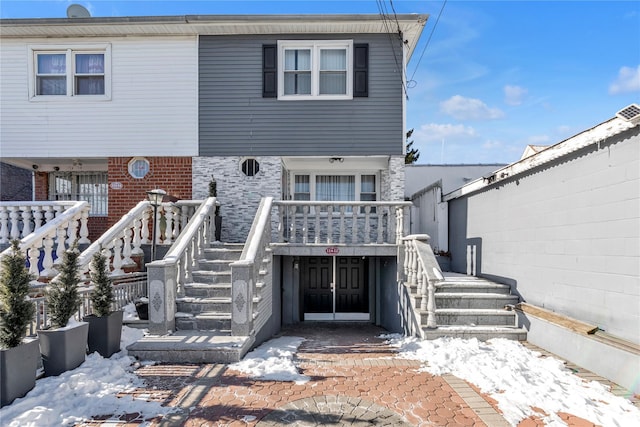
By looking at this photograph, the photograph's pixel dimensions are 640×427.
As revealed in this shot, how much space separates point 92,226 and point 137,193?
6.25 ft

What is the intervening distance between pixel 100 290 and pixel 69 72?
7.31m

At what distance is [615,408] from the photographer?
10.7 ft

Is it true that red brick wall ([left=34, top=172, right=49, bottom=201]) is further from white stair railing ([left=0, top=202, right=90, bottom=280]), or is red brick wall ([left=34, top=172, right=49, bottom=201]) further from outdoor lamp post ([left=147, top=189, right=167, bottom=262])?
outdoor lamp post ([left=147, top=189, right=167, bottom=262])

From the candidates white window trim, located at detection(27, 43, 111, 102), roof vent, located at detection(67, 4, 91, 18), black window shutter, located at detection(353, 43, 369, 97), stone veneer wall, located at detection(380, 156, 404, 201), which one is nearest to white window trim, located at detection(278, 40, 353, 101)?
black window shutter, located at detection(353, 43, 369, 97)

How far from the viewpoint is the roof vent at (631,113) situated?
11.8 ft

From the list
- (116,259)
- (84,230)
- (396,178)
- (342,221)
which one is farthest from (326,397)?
(84,230)

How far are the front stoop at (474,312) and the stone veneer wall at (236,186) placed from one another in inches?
188

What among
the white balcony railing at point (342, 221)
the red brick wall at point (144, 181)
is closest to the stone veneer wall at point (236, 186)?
the red brick wall at point (144, 181)

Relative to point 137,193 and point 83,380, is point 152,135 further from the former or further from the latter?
point 83,380

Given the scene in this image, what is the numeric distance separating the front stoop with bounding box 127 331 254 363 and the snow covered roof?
221 inches

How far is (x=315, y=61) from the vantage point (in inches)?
333

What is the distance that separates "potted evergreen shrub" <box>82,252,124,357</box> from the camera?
4367 mm

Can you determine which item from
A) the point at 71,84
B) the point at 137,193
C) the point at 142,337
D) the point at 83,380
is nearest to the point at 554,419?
the point at 83,380

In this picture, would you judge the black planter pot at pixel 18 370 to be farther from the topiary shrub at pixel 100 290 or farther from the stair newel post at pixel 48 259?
the stair newel post at pixel 48 259
